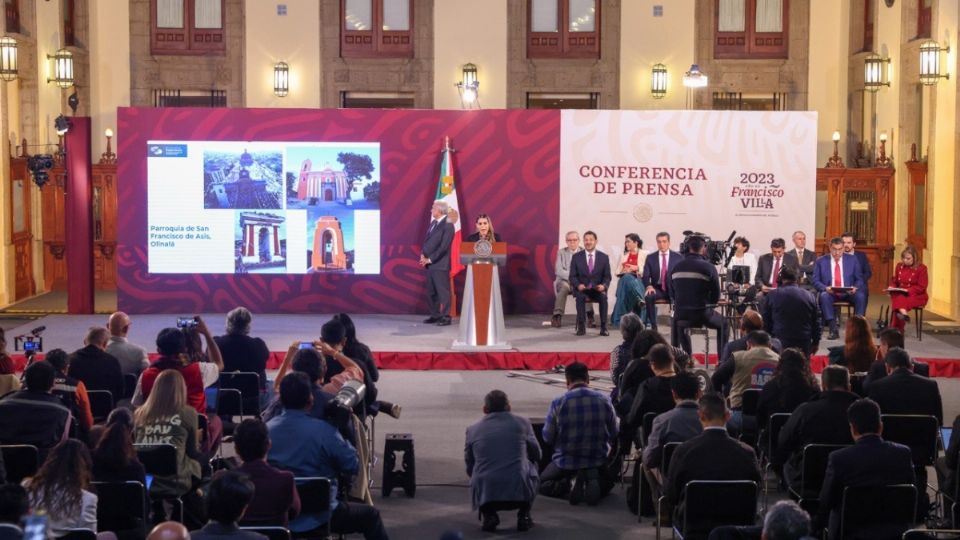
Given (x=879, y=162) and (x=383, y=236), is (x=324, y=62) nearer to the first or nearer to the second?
(x=383, y=236)

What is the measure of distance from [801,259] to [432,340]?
4.61 metres

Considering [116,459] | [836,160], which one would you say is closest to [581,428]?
[116,459]

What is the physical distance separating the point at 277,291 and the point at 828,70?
35.0 feet

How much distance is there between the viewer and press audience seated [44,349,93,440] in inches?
334

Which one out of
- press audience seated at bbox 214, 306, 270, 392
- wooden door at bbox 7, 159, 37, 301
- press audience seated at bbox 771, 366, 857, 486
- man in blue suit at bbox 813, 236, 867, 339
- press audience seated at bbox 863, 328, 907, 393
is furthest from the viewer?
wooden door at bbox 7, 159, 37, 301

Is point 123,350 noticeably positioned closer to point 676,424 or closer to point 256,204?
point 676,424

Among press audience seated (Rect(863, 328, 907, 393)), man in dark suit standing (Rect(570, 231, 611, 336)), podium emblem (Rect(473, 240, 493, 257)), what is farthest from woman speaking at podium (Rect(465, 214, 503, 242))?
press audience seated (Rect(863, 328, 907, 393))

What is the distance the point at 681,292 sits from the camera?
13633 millimetres

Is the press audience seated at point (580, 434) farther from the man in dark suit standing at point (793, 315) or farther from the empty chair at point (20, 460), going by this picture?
the man in dark suit standing at point (793, 315)

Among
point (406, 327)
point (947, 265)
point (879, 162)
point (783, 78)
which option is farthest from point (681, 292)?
point (783, 78)

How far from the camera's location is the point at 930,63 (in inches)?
758

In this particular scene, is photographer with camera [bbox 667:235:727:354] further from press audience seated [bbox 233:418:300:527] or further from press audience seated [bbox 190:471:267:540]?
press audience seated [bbox 190:471:267:540]

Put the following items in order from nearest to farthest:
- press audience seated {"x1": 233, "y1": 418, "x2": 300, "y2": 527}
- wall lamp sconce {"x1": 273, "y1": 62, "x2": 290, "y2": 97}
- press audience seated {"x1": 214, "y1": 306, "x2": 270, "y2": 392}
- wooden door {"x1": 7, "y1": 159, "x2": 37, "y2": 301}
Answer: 1. press audience seated {"x1": 233, "y1": 418, "x2": 300, "y2": 527}
2. press audience seated {"x1": 214, "y1": 306, "x2": 270, "y2": 392}
3. wooden door {"x1": 7, "y1": 159, "x2": 37, "y2": 301}
4. wall lamp sconce {"x1": 273, "y1": 62, "x2": 290, "y2": 97}

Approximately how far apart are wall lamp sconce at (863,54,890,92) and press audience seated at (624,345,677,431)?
551 inches
